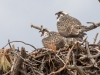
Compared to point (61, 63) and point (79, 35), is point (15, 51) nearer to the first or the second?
point (61, 63)

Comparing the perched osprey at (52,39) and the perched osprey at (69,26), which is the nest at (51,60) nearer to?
the perched osprey at (52,39)

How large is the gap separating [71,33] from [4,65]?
8.00 ft

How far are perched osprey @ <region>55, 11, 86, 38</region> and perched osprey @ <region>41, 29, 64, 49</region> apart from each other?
212mm

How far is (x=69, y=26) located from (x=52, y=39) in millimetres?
763

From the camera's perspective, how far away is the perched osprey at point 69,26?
8.37m

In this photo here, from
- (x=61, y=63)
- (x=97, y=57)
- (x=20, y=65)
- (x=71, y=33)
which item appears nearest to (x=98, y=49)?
(x=97, y=57)

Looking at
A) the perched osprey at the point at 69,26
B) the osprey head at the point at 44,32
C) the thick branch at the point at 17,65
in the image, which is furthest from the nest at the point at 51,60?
the osprey head at the point at 44,32

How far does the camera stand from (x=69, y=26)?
8.78m

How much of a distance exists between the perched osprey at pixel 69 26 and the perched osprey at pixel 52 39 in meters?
0.21

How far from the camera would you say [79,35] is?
835 cm

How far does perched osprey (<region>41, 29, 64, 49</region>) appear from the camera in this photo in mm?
7902

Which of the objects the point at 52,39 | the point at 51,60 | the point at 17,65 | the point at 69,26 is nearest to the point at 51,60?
the point at 51,60

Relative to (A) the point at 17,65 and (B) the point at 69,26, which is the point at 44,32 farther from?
(A) the point at 17,65

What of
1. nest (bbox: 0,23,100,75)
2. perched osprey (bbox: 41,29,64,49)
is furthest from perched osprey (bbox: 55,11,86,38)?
nest (bbox: 0,23,100,75)
